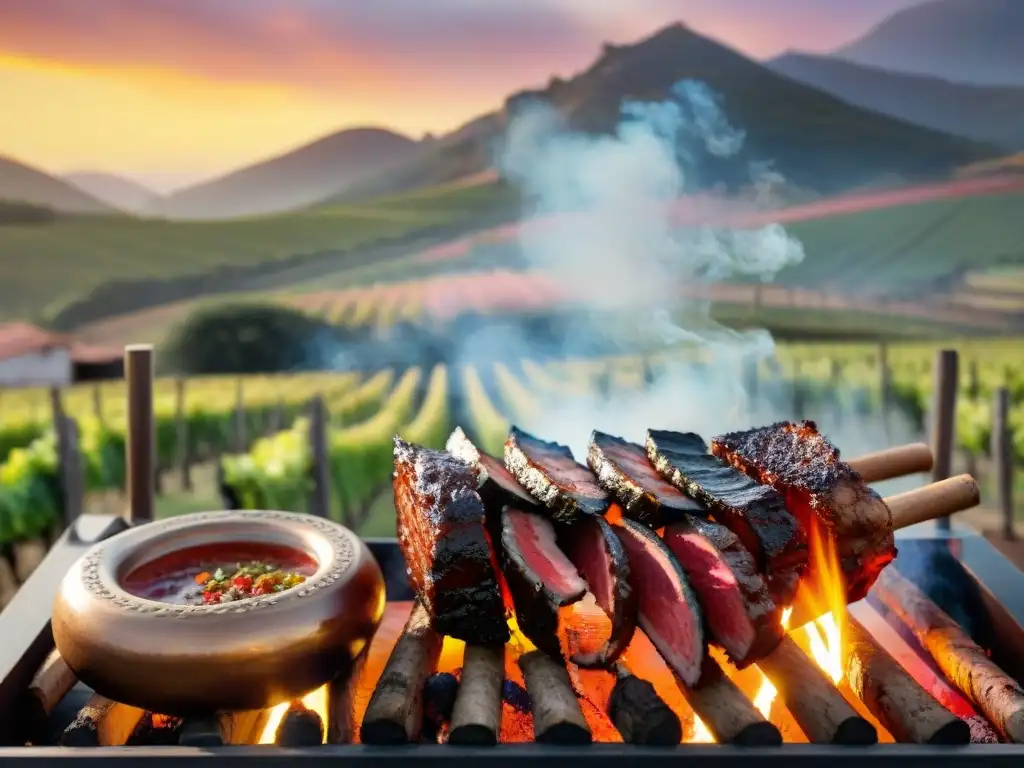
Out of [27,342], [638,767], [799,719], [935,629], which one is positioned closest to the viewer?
[638,767]

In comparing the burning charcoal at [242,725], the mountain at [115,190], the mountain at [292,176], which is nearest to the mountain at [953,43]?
the mountain at [292,176]

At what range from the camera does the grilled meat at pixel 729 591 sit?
175 cm

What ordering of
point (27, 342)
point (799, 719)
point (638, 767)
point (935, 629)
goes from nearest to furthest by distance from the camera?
point (638, 767) < point (799, 719) < point (935, 629) < point (27, 342)

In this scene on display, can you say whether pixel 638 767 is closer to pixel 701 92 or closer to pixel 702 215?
pixel 702 215

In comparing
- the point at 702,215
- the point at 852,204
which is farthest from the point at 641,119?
the point at 852,204

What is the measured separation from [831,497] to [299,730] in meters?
1.30

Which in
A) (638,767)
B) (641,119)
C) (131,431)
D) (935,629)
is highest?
(641,119)

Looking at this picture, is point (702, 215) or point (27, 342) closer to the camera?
point (27, 342)

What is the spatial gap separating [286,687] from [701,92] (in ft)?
25.7

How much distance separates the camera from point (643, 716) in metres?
1.61

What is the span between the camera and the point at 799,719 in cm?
176

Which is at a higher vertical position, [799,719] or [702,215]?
[702,215]

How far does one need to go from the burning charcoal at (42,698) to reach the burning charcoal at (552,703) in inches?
44.4

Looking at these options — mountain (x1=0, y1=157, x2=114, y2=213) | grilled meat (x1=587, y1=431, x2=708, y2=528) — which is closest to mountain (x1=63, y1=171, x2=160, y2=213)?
mountain (x1=0, y1=157, x2=114, y2=213)
